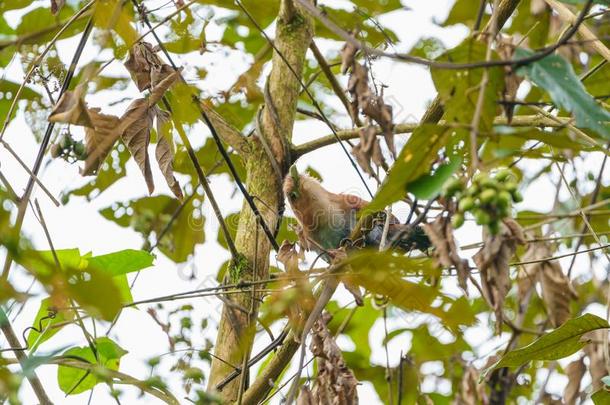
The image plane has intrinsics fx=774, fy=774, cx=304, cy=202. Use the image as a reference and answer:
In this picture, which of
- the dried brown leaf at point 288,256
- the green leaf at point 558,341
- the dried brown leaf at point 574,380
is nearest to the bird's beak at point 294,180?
the dried brown leaf at point 288,256

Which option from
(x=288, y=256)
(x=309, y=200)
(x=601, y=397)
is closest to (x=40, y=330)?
(x=288, y=256)

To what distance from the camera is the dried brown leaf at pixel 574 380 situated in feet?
9.41

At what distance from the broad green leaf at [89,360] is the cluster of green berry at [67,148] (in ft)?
1.91

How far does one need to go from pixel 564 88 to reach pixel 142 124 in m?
1.27

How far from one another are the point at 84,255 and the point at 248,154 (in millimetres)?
733

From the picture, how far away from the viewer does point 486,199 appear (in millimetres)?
1344

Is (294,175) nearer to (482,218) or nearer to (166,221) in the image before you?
(166,221)

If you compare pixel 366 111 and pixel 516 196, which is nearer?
pixel 516 196

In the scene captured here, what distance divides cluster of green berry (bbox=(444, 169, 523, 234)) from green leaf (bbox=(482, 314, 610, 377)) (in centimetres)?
79

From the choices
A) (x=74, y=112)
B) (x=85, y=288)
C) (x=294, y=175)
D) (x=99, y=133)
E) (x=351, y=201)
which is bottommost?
(x=85, y=288)

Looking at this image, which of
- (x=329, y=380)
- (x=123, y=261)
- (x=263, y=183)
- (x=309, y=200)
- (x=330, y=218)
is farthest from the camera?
A: (x=330, y=218)

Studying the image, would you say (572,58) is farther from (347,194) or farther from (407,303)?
(407,303)

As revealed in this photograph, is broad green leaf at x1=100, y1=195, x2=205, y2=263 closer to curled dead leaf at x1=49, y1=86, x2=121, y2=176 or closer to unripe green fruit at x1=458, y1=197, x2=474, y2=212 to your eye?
curled dead leaf at x1=49, y1=86, x2=121, y2=176

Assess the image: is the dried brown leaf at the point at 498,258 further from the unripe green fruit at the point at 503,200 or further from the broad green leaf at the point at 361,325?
the broad green leaf at the point at 361,325
